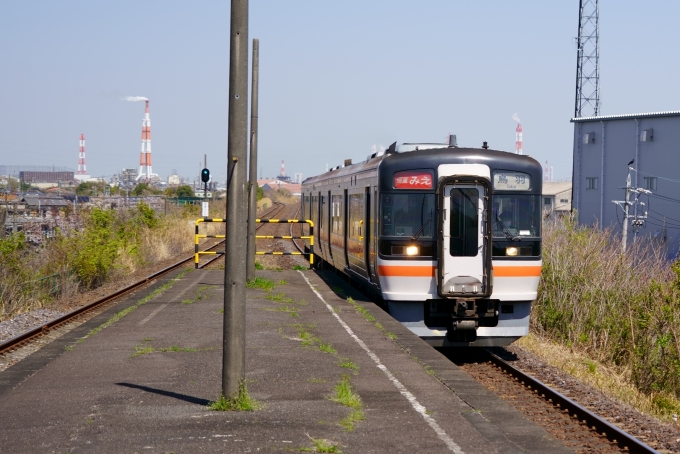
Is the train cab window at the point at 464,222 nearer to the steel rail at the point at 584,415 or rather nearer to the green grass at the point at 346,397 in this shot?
the steel rail at the point at 584,415

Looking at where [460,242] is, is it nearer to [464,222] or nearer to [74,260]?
[464,222]

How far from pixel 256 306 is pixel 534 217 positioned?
5.25 metres

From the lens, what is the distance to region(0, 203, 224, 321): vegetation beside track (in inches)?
772

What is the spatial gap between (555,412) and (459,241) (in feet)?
12.5

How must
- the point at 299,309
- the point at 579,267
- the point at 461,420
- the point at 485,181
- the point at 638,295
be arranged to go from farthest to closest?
the point at 579,267, the point at 638,295, the point at 299,309, the point at 485,181, the point at 461,420

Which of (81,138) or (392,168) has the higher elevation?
(81,138)

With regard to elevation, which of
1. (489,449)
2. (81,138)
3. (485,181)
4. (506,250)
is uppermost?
(81,138)

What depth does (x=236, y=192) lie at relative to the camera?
24.5 ft

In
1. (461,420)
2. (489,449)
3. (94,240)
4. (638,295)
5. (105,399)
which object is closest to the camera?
(489,449)

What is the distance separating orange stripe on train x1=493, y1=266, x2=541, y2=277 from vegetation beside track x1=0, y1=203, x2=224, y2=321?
9.73 m

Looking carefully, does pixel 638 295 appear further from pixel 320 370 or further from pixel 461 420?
pixel 461 420

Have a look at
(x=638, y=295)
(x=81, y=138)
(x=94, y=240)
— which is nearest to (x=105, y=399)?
(x=638, y=295)

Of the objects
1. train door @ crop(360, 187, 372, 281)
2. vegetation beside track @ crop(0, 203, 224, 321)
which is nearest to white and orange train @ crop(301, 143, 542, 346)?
train door @ crop(360, 187, 372, 281)

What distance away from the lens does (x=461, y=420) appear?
7574mm
